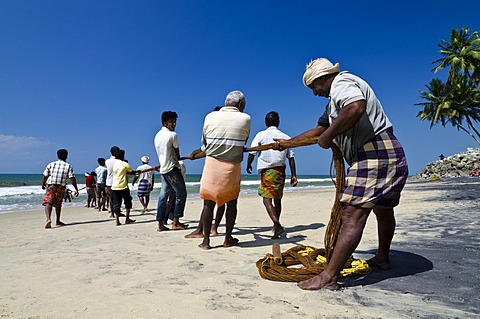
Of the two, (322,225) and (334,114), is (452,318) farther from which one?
(322,225)

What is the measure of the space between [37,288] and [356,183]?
2680 mm

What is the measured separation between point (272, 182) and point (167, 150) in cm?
187

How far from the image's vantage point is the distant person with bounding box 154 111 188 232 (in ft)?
17.9

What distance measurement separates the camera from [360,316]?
6.37ft

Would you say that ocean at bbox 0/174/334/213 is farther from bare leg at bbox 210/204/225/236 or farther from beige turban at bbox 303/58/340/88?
beige turban at bbox 303/58/340/88

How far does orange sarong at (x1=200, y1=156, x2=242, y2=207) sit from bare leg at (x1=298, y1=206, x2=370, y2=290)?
166 cm

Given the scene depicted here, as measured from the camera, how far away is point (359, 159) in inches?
99.6

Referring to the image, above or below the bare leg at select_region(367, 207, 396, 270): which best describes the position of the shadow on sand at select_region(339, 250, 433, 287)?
below

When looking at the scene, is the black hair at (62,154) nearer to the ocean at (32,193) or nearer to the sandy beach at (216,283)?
the sandy beach at (216,283)

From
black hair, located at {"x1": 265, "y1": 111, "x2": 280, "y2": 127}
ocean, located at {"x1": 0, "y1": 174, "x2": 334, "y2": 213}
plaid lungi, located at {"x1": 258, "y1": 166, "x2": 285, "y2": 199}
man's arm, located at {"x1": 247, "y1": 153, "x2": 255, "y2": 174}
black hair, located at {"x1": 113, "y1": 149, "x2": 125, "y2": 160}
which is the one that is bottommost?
ocean, located at {"x1": 0, "y1": 174, "x2": 334, "y2": 213}

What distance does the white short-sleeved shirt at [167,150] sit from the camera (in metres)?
5.43

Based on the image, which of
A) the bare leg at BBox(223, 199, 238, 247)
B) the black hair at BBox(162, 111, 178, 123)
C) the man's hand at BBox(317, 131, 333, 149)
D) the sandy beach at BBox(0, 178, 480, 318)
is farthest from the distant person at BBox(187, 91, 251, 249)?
the black hair at BBox(162, 111, 178, 123)

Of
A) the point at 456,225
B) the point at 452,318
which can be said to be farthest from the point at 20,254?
the point at 456,225

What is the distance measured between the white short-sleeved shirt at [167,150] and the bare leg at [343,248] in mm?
3520
